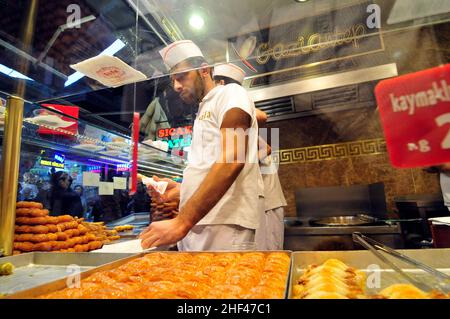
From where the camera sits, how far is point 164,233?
1207 mm

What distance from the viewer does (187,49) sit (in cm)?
124

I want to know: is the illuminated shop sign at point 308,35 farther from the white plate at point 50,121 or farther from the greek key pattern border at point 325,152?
the greek key pattern border at point 325,152

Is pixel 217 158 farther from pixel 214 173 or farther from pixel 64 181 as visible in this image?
pixel 64 181

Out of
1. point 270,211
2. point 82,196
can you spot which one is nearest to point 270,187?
point 270,211

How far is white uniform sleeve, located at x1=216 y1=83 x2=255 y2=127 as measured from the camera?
56.4 inches

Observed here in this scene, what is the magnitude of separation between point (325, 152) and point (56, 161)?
3231 mm

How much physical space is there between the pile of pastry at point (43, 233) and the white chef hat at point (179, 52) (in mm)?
1105

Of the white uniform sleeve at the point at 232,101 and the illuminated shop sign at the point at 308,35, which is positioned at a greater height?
the illuminated shop sign at the point at 308,35

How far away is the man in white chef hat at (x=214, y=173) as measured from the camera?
1.26 m

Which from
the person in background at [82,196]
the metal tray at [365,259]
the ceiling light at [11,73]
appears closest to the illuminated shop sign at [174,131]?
the person in background at [82,196]

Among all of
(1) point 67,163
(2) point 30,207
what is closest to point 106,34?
(2) point 30,207

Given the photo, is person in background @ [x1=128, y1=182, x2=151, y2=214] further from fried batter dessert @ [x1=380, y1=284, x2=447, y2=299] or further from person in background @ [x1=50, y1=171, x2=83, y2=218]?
fried batter dessert @ [x1=380, y1=284, x2=447, y2=299]

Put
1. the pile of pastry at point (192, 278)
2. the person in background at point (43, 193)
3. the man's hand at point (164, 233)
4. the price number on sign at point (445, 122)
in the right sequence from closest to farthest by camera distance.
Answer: the price number on sign at point (445, 122), the pile of pastry at point (192, 278), the man's hand at point (164, 233), the person in background at point (43, 193)

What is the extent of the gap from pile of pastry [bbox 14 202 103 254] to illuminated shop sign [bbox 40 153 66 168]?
0.76 meters
